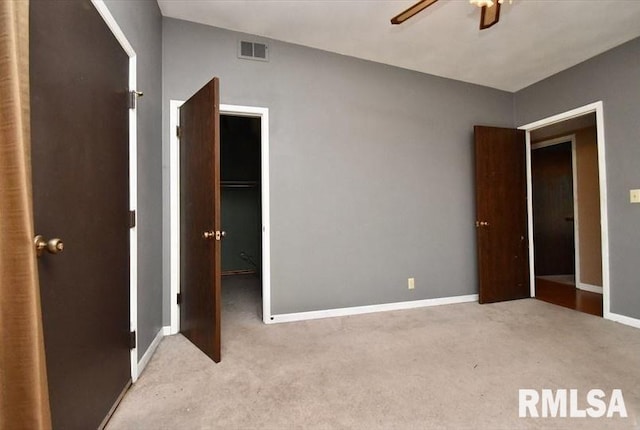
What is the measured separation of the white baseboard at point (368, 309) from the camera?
9.09 ft

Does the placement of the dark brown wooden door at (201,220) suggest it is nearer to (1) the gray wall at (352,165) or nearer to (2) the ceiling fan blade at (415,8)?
(1) the gray wall at (352,165)

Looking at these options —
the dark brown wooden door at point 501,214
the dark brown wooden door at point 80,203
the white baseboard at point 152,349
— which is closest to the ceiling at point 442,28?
the dark brown wooden door at point 501,214

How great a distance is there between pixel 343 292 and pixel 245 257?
2988mm

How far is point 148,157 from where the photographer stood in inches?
83.2

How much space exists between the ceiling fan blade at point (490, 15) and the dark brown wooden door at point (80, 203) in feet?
7.41

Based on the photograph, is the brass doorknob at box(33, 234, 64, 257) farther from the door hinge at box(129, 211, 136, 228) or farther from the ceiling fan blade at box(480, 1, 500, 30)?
the ceiling fan blade at box(480, 1, 500, 30)

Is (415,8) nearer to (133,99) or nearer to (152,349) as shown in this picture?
(133,99)

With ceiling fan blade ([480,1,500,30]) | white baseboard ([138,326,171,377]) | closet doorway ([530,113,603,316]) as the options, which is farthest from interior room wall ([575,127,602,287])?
white baseboard ([138,326,171,377])

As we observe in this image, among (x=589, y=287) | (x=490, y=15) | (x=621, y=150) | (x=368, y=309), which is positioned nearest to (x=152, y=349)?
(x=368, y=309)

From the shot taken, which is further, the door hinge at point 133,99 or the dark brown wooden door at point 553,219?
the dark brown wooden door at point 553,219

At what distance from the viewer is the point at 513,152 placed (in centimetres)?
356

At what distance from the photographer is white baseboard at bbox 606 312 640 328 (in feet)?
8.54

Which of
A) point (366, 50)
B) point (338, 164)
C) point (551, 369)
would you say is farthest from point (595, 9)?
point (551, 369)

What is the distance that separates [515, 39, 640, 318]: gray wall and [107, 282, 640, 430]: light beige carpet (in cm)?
46
